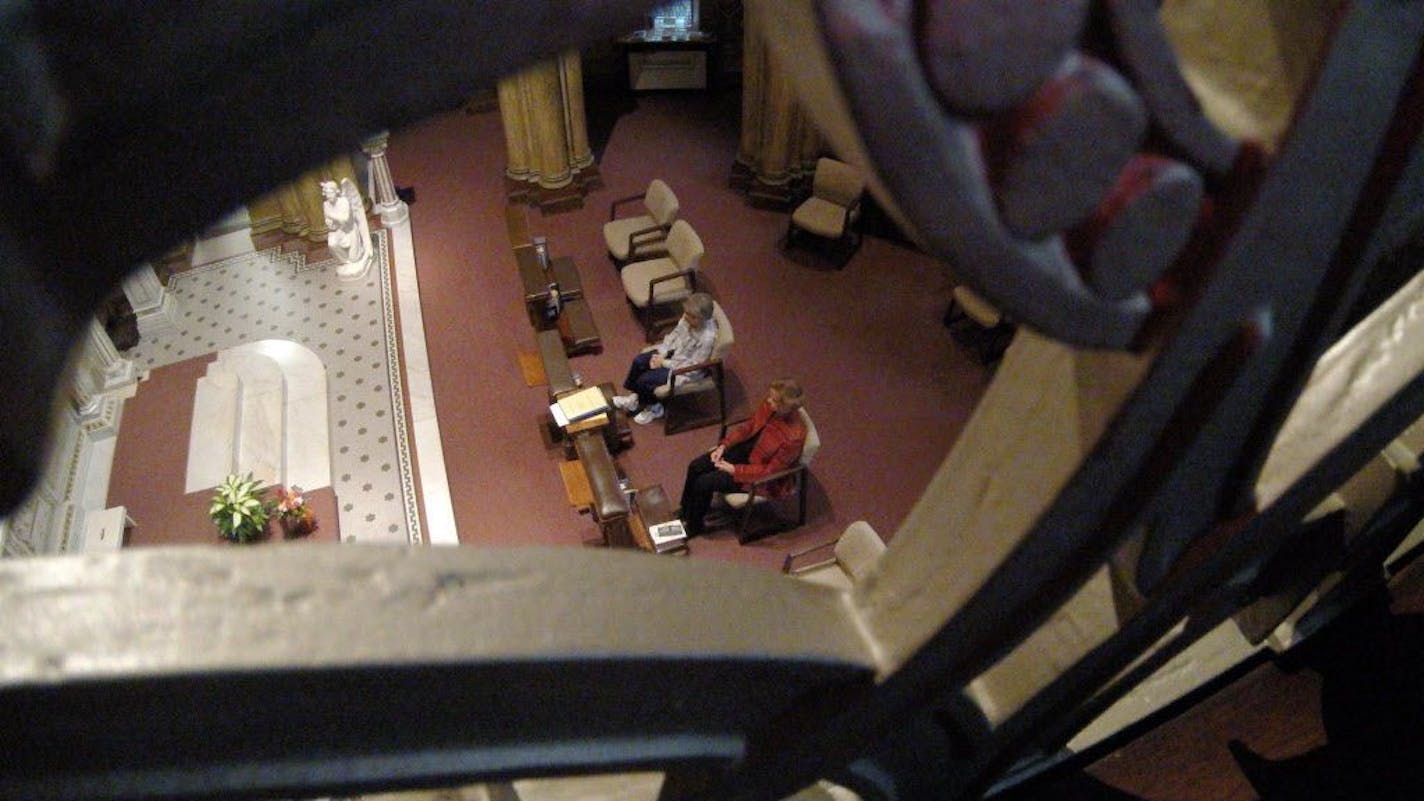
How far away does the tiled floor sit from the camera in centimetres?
606

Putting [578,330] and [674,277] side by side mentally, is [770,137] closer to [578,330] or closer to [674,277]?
[674,277]

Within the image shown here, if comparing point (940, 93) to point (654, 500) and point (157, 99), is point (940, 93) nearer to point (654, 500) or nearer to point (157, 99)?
point (157, 99)

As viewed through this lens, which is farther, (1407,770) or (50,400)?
(1407,770)

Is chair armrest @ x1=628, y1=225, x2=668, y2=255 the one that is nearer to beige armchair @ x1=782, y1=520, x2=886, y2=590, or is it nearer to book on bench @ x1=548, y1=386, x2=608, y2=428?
book on bench @ x1=548, y1=386, x2=608, y2=428

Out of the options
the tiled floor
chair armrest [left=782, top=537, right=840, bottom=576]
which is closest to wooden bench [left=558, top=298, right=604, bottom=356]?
the tiled floor

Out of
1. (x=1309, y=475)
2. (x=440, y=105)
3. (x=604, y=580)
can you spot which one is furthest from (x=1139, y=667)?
(x=440, y=105)

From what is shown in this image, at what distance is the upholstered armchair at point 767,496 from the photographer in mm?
5352

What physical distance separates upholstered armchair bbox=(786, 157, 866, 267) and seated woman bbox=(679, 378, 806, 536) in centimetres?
238

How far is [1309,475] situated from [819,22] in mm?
933

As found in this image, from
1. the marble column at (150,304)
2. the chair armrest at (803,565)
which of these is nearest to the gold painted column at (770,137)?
the chair armrest at (803,565)

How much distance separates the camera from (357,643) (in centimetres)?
77

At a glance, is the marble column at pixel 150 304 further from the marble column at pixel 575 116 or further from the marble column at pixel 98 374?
the marble column at pixel 575 116

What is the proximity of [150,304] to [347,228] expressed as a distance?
1594 millimetres

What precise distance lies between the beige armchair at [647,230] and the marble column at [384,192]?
1903mm
